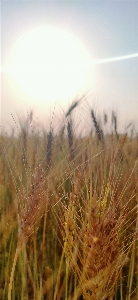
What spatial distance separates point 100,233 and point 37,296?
434 mm

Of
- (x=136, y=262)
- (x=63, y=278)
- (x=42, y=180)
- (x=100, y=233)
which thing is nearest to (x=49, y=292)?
(x=63, y=278)

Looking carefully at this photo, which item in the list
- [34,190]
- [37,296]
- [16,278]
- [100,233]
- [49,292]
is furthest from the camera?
[16,278]

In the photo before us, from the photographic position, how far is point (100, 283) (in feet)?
2.97

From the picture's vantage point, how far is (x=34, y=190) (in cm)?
104

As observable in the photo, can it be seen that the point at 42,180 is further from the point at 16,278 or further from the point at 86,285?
the point at 16,278

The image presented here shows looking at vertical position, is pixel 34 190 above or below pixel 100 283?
above

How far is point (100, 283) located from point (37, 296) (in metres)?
0.37

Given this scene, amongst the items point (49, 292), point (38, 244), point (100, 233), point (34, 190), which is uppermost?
point (34, 190)

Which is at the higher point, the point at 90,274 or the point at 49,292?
the point at 90,274

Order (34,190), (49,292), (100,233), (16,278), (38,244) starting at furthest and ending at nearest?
(38,244) → (16,278) → (49,292) → (34,190) → (100,233)

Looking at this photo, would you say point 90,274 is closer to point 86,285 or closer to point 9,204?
point 86,285

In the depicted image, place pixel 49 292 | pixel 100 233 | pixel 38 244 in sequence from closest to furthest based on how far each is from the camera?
pixel 100 233, pixel 49 292, pixel 38 244

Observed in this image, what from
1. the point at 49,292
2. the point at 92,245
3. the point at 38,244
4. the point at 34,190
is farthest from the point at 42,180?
the point at 38,244

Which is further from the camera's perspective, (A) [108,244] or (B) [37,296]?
(B) [37,296]
